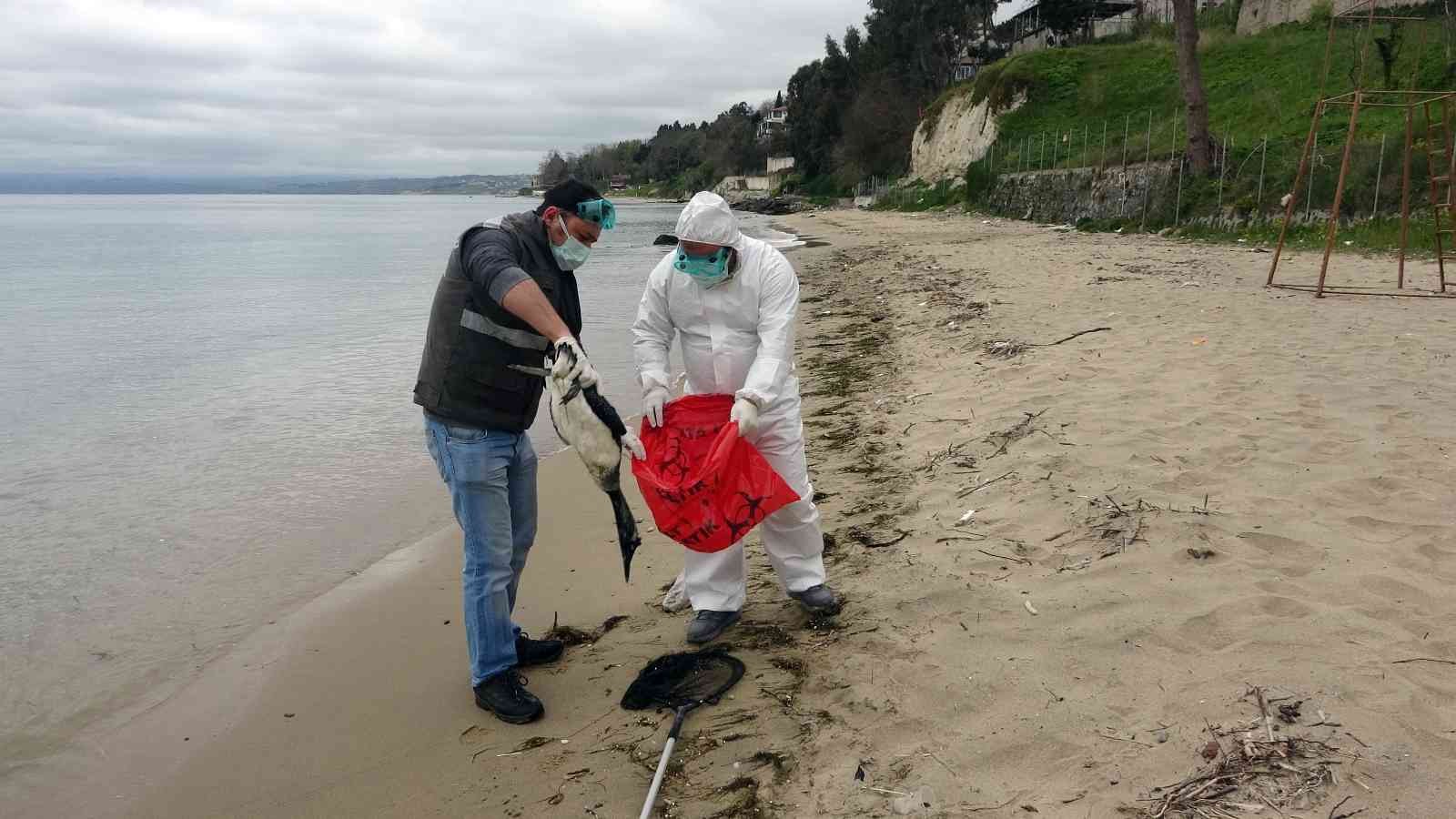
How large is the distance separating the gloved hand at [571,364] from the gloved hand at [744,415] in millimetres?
549

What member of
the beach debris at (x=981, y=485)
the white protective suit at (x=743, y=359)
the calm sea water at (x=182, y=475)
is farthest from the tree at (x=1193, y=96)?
the white protective suit at (x=743, y=359)

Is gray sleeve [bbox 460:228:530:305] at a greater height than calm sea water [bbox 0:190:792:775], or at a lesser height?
greater

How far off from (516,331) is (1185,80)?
20405 mm

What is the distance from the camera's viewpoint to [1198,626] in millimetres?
Answer: 2998

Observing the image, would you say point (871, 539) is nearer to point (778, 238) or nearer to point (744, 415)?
point (744, 415)

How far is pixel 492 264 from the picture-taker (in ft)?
9.83

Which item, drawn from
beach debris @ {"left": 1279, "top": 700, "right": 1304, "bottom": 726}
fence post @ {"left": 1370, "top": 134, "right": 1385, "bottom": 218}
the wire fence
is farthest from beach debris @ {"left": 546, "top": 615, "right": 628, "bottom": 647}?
fence post @ {"left": 1370, "top": 134, "right": 1385, "bottom": 218}

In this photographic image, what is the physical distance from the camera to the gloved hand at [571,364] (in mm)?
3002

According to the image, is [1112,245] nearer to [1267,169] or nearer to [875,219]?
[1267,169]

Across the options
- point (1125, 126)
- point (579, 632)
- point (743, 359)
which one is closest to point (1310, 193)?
point (1125, 126)

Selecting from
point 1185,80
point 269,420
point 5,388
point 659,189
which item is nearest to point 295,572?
point 269,420

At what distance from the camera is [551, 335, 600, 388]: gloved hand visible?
3002 millimetres

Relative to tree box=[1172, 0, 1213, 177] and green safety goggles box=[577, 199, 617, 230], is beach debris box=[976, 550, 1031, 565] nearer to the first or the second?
Answer: green safety goggles box=[577, 199, 617, 230]

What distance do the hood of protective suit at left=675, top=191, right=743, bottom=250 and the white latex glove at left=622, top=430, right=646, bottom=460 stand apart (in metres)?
0.76
